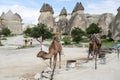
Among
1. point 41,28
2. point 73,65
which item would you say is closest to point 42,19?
point 41,28

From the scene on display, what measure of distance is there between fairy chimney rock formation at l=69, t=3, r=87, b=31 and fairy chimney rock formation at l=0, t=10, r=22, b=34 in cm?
3110

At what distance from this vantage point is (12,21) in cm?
12444

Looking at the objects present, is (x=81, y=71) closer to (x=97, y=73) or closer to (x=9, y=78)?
(x=97, y=73)

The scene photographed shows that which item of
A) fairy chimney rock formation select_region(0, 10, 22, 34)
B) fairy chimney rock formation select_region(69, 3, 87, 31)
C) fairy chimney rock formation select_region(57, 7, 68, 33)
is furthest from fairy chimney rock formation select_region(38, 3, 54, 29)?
fairy chimney rock formation select_region(0, 10, 22, 34)

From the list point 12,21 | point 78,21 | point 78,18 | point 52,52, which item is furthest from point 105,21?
point 52,52

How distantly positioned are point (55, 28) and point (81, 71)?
279ft

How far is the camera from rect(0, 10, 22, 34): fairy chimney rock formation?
397 feet

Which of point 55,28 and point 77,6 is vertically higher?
point 77,6

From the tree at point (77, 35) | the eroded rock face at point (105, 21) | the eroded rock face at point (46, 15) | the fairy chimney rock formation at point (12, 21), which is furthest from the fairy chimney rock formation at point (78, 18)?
the fairy chimney rock formation at point (12, 21)

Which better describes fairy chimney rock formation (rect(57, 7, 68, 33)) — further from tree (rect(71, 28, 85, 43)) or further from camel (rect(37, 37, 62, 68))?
camel (rect(37, 37, 62, 68))

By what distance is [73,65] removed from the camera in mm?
18266

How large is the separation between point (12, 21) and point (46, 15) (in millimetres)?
28237

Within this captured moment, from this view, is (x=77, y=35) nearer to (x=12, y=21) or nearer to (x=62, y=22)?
(x=62, y=22)

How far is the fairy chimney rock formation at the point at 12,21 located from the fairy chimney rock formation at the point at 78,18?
3110 centimetres
